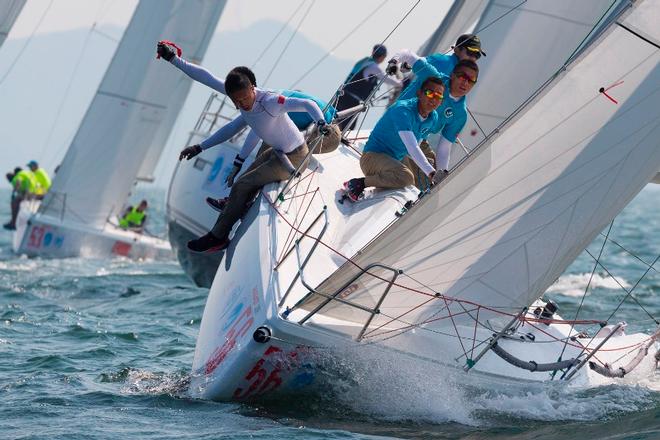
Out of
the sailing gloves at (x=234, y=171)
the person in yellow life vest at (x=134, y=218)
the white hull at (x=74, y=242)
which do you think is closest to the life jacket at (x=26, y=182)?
the person in yellow life vest at (x=134, y=218)

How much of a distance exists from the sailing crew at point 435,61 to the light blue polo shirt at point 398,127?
0.43m

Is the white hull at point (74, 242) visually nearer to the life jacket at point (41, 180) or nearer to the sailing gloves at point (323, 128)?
the life jacket at point (41, 180)

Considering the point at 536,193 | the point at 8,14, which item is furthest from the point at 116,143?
the point at 536,193

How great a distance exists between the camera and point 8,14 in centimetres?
1079

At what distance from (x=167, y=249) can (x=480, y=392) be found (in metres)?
12.0

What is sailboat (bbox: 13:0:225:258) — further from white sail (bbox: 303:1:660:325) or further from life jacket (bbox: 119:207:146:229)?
white sail (bbox: 303:1:660:325)

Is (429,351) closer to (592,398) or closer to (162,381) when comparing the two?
(592,398)

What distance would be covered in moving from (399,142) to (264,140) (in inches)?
33.0

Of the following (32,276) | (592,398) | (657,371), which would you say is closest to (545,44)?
(657,371)

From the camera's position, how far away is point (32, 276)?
14.1 metres

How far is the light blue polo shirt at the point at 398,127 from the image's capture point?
7.07 meters

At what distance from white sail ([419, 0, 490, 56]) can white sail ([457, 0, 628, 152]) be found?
0.71 metres

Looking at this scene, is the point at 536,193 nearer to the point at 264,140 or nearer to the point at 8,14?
the point at 264,140

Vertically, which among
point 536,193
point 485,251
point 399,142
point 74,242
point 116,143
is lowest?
point 74,242
